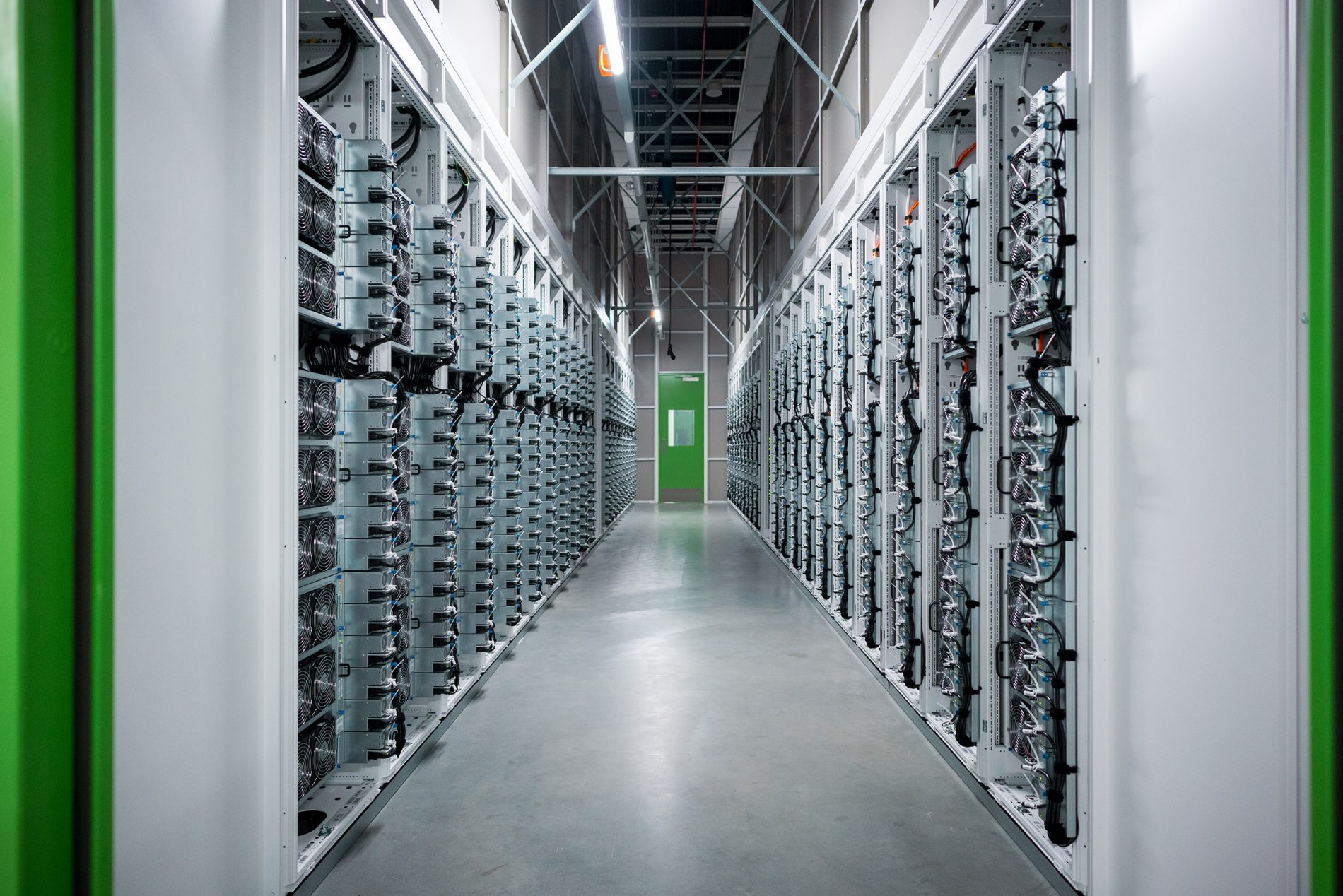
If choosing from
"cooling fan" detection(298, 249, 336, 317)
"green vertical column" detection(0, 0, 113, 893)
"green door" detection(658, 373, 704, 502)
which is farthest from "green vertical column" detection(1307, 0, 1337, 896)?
"green door" detection(658, 373, 704, 502)

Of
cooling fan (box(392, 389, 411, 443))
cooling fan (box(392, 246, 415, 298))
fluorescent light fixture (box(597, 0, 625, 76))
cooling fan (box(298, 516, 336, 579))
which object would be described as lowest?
cooling fan (box(298, 516, 336, 579))

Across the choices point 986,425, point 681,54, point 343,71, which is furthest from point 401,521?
point 681,54

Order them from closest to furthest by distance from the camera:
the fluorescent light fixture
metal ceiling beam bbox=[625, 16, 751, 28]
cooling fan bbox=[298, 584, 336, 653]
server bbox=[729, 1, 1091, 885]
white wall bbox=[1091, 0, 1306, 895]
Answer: white wall bbox=[1091, 0, 1306, 895] → server bbox=[729, 1, 1091, 885] → cooling fan bbox=[298, 584, 336, 653] → the fluorescent light fixture → metal ceiling beam bbox=[625, 16, 751, 28]

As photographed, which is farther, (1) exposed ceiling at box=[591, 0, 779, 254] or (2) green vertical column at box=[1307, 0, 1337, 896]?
(1) exposed ceiling at box=[591, 0, 779, 254]

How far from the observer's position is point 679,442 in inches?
851

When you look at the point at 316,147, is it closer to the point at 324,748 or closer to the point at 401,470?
the point at 401,470

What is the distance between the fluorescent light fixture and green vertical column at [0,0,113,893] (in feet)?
12.4

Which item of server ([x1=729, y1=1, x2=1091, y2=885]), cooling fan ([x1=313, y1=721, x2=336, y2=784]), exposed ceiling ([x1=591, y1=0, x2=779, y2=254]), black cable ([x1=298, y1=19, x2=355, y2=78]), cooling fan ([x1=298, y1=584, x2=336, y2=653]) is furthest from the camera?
exposed ceiling ([x1=591, y1=0, x2=779, y2=254])

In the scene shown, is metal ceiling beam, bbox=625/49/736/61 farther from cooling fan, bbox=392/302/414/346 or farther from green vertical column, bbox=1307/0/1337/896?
green vertical column, bbox=1307/0/1337/896

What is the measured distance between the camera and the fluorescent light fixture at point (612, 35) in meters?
5.04

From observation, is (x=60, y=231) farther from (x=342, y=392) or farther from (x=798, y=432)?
(x=798, y=432)

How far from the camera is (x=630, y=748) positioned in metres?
4.04

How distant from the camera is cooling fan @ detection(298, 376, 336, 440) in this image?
9.95 ft

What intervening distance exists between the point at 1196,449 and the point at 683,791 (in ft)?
7.94
